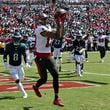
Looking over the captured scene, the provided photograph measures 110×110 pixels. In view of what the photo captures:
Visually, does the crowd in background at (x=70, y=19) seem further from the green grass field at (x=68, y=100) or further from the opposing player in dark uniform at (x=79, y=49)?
the green grass field at (x=68, y=100)

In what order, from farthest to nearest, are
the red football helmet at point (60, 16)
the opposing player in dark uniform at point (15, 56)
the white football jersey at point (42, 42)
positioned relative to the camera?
1. the opposing player in dark uniform at point (15, 56)
2. the white football jersey at point (42, 42)
3. the red football helmet at point (60, 16)

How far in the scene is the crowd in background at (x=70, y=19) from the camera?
4622cm

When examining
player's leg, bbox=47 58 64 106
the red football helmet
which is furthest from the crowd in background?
the red football helmet

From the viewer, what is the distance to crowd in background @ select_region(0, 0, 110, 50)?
4622 cm

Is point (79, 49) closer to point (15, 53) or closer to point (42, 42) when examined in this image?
point (15, 53)

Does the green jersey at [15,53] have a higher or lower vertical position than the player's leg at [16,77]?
higher

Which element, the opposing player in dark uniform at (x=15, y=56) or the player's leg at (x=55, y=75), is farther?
the opposing player in dark uniform at (x=15, y=56)

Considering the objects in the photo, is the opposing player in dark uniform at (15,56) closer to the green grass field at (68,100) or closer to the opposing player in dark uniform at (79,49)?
the green grass field at (68,100)

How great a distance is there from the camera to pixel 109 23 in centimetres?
5534

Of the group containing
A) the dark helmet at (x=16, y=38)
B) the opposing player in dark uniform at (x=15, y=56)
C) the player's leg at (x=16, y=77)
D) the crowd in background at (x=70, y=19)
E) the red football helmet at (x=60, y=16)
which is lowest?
the crowd in background at (x=70, y=19)

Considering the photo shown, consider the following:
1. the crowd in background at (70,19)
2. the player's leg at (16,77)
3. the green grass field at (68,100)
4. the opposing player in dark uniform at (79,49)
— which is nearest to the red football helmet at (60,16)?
the green grass field at (68,100)

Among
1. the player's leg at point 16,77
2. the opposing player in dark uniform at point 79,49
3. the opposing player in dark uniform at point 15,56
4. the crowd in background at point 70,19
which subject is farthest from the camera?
the crowd in background at point 70,19

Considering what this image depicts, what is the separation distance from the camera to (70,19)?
171 feet

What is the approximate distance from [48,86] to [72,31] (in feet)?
104
